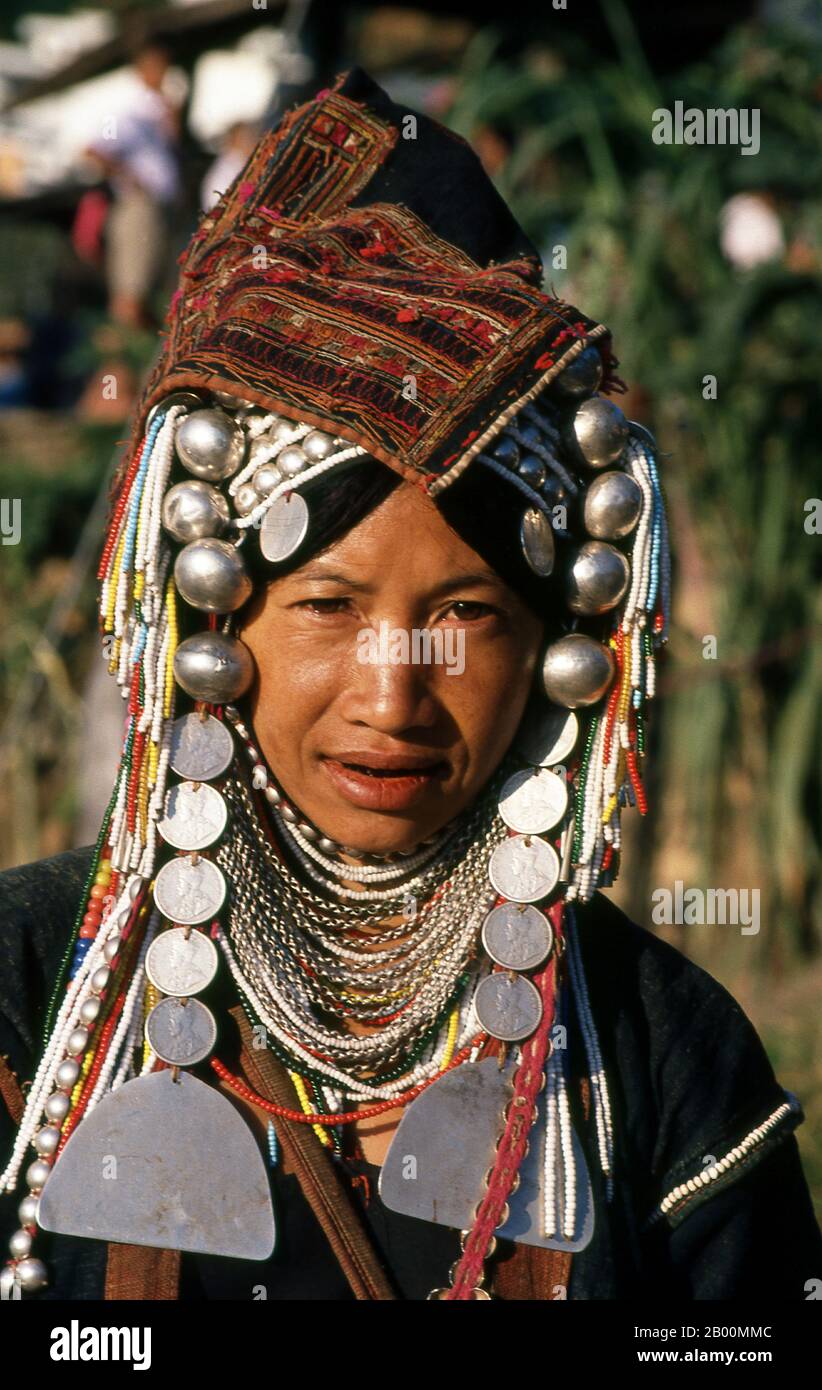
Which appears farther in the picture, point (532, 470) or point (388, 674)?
point (532, 470)

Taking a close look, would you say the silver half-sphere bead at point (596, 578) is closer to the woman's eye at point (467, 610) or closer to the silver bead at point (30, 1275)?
the woman's eye at point (467, 610)

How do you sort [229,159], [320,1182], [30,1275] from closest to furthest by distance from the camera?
1. [30,1275]
2. [320,1182]
3. [229,159]

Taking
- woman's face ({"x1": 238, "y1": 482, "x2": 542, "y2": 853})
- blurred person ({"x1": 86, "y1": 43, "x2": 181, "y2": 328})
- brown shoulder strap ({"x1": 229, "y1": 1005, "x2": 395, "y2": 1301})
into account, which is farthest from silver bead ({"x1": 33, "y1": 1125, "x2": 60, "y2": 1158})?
blurred person ({"x1": 86, "y1": 43, "x2": 181, "y2": 328})

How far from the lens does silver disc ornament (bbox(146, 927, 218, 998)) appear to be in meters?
2.05

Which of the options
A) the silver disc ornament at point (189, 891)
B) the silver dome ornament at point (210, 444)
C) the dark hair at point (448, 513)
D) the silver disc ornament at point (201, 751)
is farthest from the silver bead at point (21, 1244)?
the silver dome ornament at point (210, 444)

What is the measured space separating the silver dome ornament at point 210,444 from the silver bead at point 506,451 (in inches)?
12.0

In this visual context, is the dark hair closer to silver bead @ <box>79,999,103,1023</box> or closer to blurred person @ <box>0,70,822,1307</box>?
blurred person @ <box>0,70,822,1307</box>

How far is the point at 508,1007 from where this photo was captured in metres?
2.16

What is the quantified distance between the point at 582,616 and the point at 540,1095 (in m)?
0.62

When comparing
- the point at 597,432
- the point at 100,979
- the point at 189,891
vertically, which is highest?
the point at 597,432

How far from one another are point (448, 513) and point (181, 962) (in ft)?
2.08

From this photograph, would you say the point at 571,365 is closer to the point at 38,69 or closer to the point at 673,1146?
the point at 673,1146

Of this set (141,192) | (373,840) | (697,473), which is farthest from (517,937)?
(141,192)

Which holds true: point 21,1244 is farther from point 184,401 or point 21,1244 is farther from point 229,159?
point 229,159
